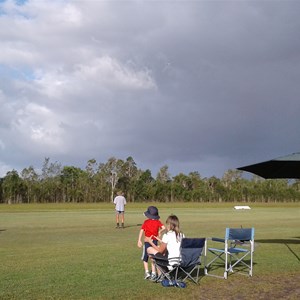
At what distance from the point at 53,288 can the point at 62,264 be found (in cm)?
278

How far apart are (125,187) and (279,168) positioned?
345 feet

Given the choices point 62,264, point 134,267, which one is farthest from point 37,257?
point 134,267

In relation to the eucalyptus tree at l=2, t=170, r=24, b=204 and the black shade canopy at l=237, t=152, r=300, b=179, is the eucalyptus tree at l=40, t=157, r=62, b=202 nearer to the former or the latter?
the eucalyptus tree at l=2, t=170, r=24, b=204

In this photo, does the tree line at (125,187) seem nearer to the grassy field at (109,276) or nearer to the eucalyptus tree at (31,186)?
the eucalyptus tree at (31,186)

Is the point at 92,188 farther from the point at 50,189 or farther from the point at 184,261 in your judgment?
the point at 184,261

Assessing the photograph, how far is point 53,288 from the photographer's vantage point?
8.76 meters

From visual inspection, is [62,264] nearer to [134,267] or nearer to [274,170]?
[134,267]

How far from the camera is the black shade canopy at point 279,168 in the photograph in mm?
11418

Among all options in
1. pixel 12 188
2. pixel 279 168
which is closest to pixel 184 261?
pixel 279 168

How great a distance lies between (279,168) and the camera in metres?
12.8

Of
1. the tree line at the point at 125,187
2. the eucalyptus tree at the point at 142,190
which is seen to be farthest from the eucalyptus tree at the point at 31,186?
the eucalyptus tree at the point at 142,190

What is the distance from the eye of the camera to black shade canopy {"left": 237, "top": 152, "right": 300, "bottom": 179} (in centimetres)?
1142

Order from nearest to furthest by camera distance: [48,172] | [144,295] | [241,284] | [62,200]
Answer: [144,295], [241,284], [62,200], [48,172]

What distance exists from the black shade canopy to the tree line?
298 feet
